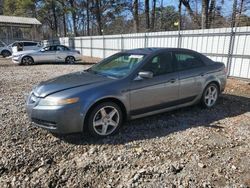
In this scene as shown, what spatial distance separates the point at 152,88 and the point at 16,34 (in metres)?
32.9

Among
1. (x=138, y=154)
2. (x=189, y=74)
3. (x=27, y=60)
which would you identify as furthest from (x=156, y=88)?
(x=27, y=60)

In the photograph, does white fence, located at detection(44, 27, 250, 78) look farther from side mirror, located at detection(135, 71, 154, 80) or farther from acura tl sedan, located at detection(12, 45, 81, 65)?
side mirror, located at detection(135, 71, 154, 80)

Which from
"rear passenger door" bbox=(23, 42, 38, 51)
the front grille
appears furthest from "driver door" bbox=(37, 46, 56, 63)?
the front grille

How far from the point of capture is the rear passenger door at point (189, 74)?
496 centimetres

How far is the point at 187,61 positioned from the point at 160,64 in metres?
0.81

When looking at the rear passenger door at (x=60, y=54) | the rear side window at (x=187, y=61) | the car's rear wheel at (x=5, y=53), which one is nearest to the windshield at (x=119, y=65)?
Result: the rear side window at (x=187, y=61)

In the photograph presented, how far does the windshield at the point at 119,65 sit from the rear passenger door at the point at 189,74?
0.95 metres

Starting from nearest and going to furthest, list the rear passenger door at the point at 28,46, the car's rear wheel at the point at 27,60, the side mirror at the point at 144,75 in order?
the side mirror at the point at 144,75, the car's rear wheel at the point at 27,60, the rear passenger door at the point at 28,46

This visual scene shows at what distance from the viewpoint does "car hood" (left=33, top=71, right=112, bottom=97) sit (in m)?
3.91

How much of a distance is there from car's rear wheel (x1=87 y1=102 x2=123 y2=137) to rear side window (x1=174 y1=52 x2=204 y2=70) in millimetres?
1770

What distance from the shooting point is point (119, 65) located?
4.80m

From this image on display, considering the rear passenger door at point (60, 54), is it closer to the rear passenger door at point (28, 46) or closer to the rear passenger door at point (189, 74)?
the rear passenger door at point (28, 46)

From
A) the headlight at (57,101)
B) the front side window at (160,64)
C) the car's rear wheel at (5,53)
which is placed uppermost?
the front side window at (160,64)

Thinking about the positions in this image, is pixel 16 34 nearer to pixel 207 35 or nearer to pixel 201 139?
pixel 207 35
